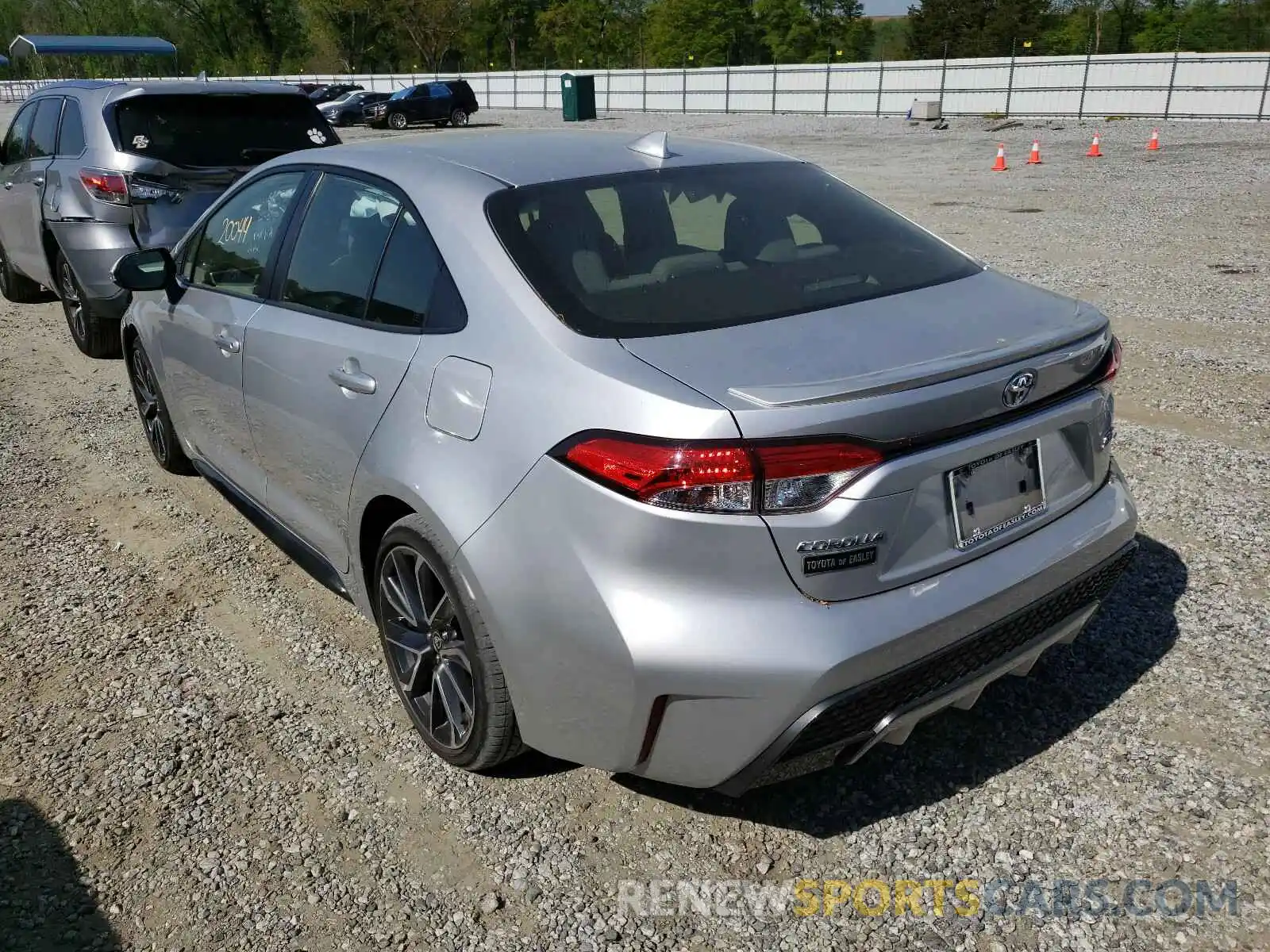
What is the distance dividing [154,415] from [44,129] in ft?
13.6

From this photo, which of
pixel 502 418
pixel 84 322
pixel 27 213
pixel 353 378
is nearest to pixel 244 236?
pixel 353 378

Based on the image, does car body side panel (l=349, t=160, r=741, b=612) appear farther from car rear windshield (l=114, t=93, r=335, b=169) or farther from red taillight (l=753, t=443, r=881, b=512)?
car rear windshield (l=114, t=93, r=335, b=169)

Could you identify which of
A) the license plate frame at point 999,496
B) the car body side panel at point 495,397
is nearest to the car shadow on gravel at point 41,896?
the car body side panel at point 495,397

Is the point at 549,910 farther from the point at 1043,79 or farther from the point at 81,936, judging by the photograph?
the point at 1043,79

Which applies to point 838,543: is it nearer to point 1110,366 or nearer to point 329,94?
point 1110,366

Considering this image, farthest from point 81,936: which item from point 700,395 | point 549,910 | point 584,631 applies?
point 700,395

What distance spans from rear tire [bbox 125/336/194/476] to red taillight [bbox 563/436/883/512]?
3559 mm

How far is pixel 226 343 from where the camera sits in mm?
3828

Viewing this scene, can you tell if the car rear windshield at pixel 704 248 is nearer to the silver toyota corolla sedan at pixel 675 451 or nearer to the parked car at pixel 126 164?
the silver toyota corolla sedan at pixel 675 451

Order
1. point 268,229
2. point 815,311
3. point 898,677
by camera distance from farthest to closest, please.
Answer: point 268,229, point 815,311, point 898,677

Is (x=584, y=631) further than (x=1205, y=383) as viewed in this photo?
No

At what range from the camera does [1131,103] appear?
31766 mm

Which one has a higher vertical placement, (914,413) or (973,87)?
(973,87)

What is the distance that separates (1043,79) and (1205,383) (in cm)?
3201
